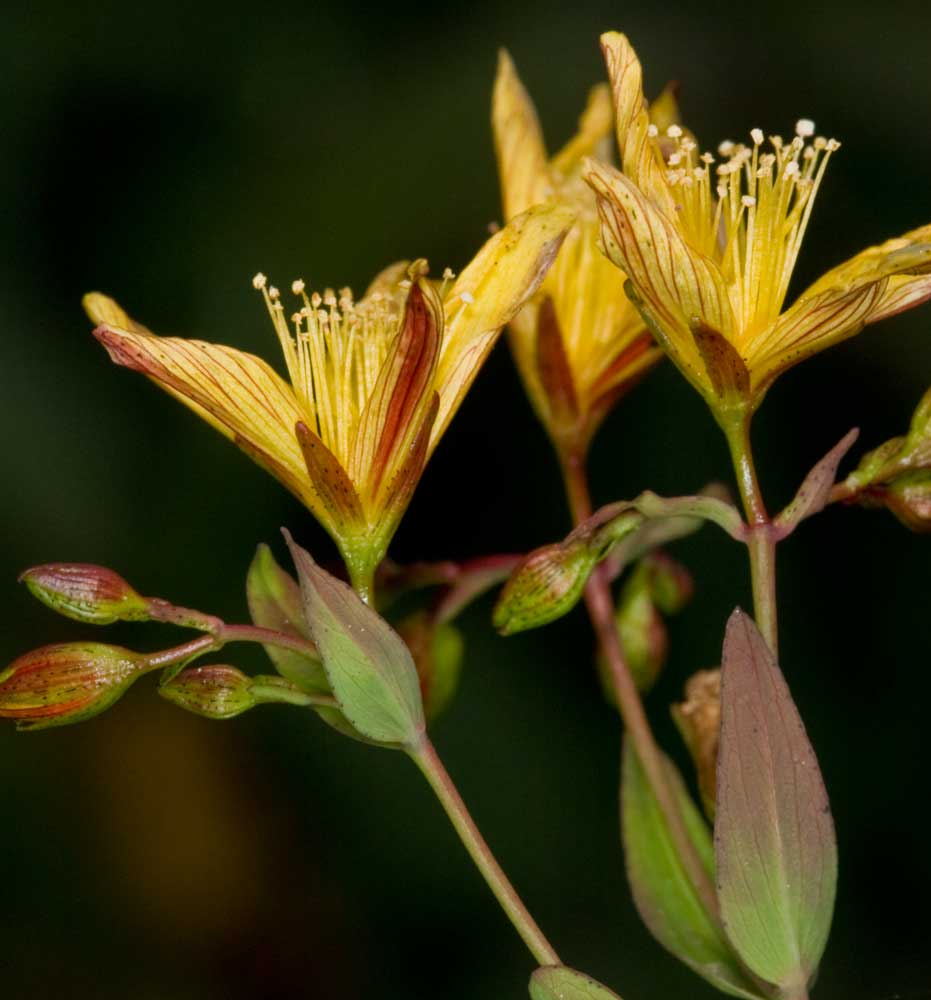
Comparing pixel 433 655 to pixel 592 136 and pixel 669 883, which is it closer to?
pixel 669 883

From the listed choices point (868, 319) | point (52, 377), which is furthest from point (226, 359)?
point (52, 377)

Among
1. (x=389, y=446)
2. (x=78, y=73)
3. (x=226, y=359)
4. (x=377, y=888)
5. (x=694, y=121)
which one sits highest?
(x=78, y=73)

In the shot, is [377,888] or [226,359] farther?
[377,888]

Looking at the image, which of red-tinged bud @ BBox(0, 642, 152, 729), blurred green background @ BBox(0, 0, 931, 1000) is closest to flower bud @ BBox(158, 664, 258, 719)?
red-tinged bud @ BBox(0, 642, 152, 729)

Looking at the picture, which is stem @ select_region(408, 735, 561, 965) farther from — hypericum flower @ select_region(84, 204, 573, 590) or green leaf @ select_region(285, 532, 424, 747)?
hypericum flower @ select_region(84, 204, 573, 590)

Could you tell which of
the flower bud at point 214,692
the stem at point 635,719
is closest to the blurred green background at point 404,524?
the stem at point 635,719

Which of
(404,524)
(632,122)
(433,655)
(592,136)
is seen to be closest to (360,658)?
(433,655)

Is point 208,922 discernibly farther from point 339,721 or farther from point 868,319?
point 868,319
